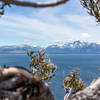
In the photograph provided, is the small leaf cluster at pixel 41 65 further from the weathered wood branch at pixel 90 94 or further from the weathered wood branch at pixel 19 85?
the weathered wood branch at pixel 19 85

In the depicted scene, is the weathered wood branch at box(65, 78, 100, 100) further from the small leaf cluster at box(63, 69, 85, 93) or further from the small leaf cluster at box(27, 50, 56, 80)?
the small leaf cluster at box(63, 69, 85, 93)

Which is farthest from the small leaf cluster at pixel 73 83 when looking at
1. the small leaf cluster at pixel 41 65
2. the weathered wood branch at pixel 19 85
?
the weathered wood branch at pixel 19 85

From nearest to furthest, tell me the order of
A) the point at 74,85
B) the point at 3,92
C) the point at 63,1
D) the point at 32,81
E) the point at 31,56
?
1. the point at 63,1
2. the point at 3,92
3. the point at 32,81
4. the point at 31,56
5. the point at 74,85

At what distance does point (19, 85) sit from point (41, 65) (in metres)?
17.7

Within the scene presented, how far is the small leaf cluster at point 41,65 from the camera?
21922 millimetres

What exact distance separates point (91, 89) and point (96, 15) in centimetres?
935

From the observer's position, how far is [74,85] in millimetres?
24672

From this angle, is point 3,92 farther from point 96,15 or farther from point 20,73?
point 96,15

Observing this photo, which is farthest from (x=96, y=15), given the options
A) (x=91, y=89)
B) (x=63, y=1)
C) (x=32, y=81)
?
(x=63, y=1)

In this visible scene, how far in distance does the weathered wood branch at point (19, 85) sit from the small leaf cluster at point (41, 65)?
1712 cm

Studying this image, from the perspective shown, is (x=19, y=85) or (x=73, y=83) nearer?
(x=19, y=85)

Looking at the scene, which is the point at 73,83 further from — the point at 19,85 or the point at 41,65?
the point at 19,85

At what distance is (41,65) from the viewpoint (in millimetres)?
22172

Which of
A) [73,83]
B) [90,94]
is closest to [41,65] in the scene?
[73,83]
